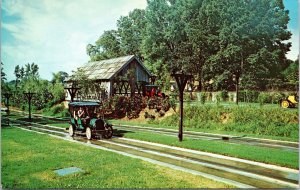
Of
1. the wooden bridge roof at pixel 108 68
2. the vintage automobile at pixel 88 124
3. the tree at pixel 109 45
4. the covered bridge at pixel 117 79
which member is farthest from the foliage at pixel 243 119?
the tree at pixel 109 45

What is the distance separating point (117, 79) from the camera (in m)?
34.9

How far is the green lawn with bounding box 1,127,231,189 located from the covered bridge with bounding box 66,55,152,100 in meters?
20.2

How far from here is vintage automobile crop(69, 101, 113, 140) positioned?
60.2ft

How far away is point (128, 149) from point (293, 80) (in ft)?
51.6

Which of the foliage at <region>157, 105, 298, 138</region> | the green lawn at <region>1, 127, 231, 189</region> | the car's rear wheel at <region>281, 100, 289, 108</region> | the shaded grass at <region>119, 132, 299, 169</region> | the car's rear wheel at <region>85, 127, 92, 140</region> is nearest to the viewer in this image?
the green lawn at <region>1, 127, 231, 189</region>

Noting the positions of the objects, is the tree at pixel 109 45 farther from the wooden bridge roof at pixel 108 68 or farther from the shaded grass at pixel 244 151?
the shaded grass at pixel 244 151

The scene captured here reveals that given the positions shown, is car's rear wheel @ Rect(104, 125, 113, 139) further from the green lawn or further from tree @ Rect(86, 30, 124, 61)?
tree @ Rect(86, 30, 124, 61)

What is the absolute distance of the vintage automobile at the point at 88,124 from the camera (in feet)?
60.2

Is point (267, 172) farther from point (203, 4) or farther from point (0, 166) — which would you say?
point (203, 4)

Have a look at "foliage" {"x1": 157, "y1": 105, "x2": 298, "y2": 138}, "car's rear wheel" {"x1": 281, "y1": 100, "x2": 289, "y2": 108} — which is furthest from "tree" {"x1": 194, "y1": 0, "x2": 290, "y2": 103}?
"foliage" {"x1": 157, "y1": 105, "x2": 298, "y2": 138}

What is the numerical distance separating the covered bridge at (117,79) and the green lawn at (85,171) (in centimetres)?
2015

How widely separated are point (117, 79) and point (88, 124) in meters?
16.2

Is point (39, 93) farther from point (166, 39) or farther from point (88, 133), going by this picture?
point (88, 133)

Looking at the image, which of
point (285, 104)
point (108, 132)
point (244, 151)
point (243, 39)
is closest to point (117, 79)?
point (243, 39)
